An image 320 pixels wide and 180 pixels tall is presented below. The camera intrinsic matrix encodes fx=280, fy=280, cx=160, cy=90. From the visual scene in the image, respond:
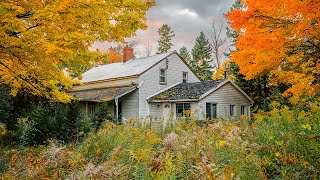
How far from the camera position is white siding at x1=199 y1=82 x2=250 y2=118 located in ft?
76.1

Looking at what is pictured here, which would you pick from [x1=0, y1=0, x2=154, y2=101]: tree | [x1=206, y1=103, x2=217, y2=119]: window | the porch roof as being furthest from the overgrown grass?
[x1=206, y1=103, x2=217, y2=119]: window

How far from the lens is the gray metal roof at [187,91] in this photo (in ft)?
74.5

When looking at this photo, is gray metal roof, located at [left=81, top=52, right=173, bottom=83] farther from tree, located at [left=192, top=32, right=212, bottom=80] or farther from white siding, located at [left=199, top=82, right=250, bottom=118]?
tree, located at [left=192, top=32, right=212, bottom=80]

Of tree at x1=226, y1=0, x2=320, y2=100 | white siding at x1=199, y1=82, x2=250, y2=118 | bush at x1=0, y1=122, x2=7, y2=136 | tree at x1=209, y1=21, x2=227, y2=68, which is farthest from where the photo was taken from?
tree at x1=209, y1=21, x2=227, y2=68

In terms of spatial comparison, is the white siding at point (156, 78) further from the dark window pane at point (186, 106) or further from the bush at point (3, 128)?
the bush at point (3, 128)

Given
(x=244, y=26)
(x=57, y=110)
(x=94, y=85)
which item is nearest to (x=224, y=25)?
(x=94, y=85)

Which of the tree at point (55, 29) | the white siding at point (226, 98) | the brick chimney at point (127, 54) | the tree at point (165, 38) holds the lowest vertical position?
the white siding at point (226, 98)

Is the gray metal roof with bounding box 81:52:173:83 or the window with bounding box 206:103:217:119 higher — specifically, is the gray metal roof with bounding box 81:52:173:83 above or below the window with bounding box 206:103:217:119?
above

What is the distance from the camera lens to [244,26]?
1407 cm

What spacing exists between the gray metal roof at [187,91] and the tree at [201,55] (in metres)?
24.8

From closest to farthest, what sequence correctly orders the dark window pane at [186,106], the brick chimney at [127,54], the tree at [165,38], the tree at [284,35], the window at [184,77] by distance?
the tree at [284,35] → the dark window pane at [186,106] → the window at [184,77] → the brick chimney at [127,54] → the tree at [165,38]

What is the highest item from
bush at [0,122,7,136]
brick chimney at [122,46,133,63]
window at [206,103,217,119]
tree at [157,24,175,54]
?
tree at [157,24,175,54]

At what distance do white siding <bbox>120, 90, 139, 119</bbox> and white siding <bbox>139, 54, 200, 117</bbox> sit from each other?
0.35 meters

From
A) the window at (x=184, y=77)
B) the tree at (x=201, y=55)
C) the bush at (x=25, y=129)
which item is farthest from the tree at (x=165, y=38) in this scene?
the bush at (x=25, y=129)
